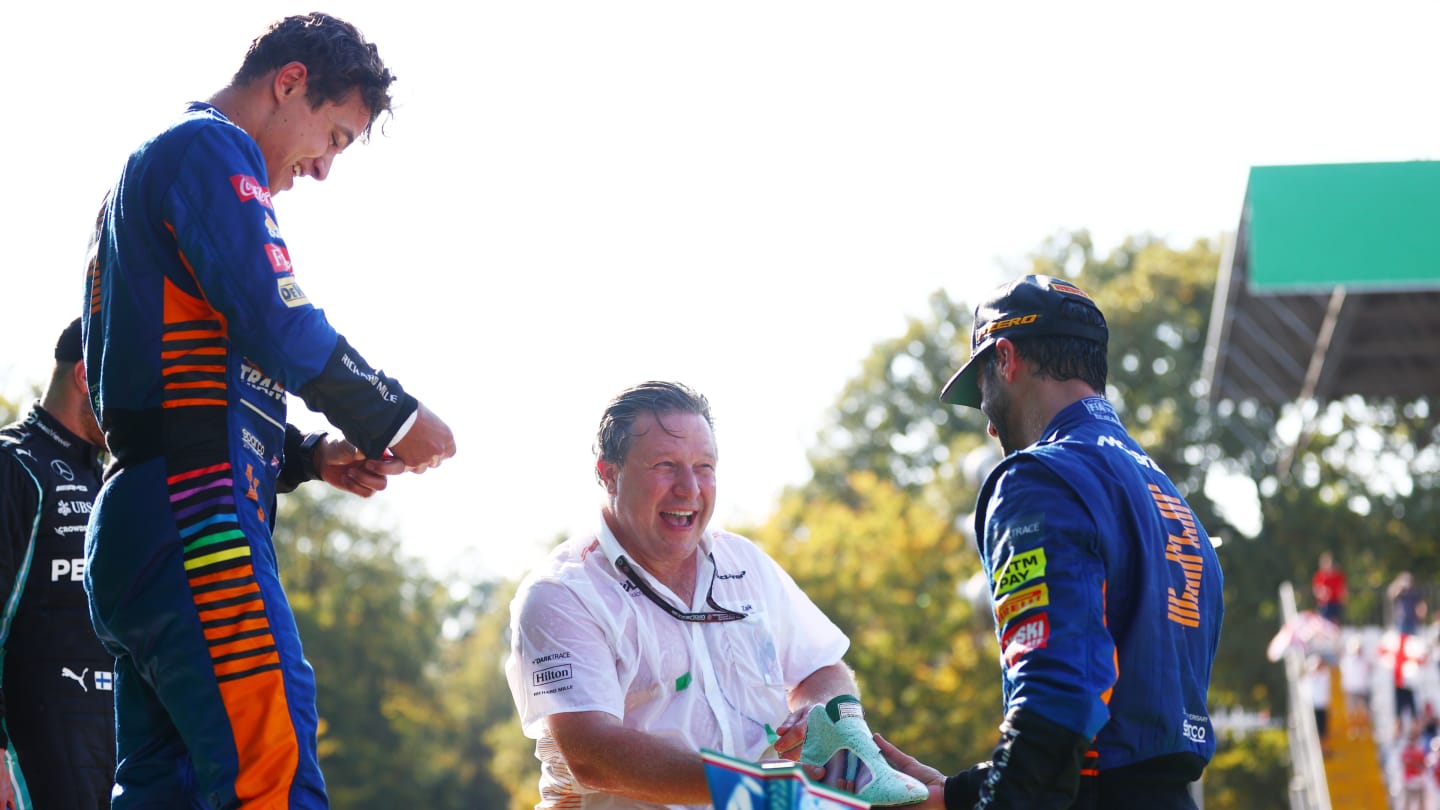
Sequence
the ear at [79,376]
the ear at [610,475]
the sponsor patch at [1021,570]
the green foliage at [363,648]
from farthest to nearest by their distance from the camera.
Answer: the green foliage at [363,648] < the ear at [79,376] < the ear at [610,475] < the sponsor patch at [1021,570]

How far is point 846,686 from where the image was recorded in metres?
4.50

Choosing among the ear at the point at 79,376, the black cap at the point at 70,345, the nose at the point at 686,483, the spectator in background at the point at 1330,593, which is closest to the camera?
the nose at the point at 686,483

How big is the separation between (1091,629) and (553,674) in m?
1.51

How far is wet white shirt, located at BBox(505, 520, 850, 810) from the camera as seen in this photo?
4.06m

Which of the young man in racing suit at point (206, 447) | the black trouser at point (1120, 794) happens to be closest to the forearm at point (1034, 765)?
the black trouser at point (1120, 794)

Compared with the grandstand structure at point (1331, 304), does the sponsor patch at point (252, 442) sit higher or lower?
lower

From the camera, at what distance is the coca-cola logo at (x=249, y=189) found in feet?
10.1

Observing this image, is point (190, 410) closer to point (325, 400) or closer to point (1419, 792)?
point (325, 400)

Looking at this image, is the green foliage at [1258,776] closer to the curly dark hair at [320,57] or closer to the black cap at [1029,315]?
the black cap at [1029,315]

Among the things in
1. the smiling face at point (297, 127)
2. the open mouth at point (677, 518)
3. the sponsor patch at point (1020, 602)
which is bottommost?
the sponsor patch at point (1020, 602)

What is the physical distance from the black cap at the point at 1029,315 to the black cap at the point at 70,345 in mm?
2763

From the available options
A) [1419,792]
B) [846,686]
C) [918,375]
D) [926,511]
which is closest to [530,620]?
[846,686]

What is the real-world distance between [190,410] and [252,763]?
28.0 inches

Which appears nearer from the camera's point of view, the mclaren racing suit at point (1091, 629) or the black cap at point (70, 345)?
the mclaren racing suit at point (1091, 629)
